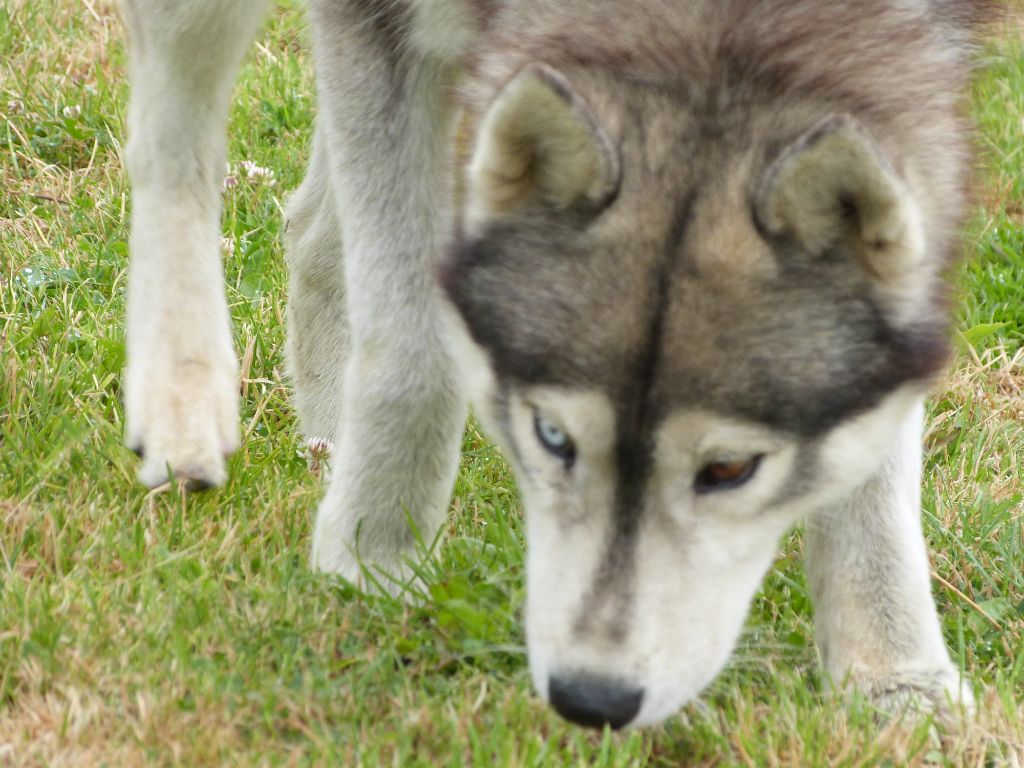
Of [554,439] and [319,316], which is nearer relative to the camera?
[554,439]

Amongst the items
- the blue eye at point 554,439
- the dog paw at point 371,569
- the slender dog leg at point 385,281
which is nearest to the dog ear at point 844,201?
the blue eye at point 554,439

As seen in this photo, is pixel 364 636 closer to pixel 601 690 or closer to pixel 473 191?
pixel 601 690

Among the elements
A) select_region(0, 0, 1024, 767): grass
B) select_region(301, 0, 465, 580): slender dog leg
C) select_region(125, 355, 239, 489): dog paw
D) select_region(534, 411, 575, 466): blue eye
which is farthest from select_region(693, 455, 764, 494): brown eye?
select_region(125, 355, 239, 489): dog paw

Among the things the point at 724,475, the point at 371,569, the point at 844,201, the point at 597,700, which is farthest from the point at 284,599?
the point at 844,201

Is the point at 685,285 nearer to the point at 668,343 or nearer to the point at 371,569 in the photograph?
the point at 668,343

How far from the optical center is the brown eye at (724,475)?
2.96m

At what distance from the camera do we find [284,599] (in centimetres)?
359

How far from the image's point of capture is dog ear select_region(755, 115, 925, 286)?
2.68 metres

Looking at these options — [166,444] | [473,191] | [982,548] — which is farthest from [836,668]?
[166,444]

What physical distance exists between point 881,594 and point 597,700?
1.10m

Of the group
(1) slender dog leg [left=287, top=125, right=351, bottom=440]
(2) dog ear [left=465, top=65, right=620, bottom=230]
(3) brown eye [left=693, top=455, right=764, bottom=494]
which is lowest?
(1) slender dog leg [left=287, top=125, right=351, bottom=440]

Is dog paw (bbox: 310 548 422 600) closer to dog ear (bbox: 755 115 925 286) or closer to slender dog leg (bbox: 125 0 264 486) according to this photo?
slender dog leg (bbox: 125 0 264 486)

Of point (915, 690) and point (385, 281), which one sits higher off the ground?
point (385, 281)

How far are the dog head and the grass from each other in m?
0.31
